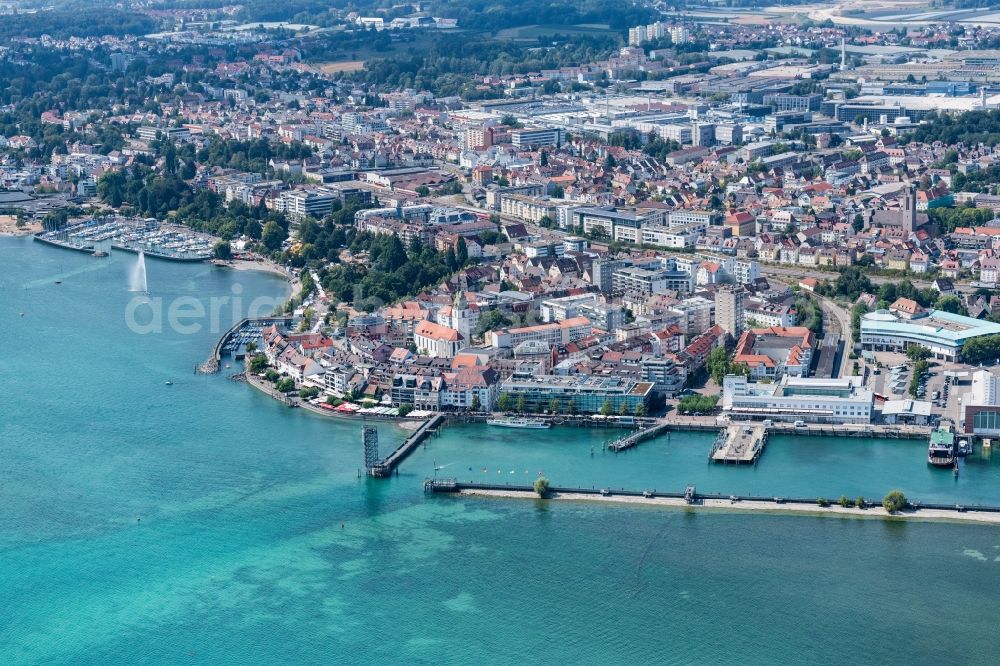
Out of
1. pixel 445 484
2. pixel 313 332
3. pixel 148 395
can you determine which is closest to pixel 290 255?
pixel 313 332

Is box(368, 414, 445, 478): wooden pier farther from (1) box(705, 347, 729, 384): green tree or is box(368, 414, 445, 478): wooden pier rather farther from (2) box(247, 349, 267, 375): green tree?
(1) box(705, 347, 729, 384): green tree

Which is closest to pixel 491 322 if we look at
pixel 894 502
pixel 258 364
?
pixel 258 364

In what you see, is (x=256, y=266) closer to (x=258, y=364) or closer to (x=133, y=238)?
(x=133, y=238)

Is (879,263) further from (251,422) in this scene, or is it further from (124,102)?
(124,102)

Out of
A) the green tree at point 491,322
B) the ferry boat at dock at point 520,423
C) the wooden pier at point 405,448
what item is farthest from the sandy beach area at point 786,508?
the green tree at point 491,322

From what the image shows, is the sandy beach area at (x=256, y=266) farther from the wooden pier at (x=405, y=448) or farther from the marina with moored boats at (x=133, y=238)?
the wooden pier at (x=405, y=448)

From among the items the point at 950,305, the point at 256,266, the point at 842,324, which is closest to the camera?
the point at 842,324
